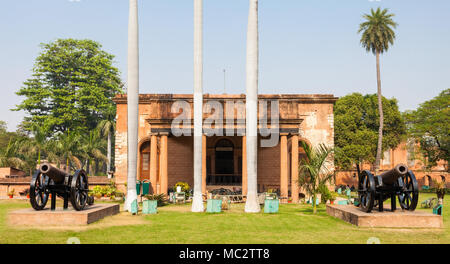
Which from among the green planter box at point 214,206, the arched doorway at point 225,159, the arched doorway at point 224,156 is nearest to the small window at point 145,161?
the arched doorway at point 225,159

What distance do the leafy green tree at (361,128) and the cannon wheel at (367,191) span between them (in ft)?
105

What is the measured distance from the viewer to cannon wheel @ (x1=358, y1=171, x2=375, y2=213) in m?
14.2

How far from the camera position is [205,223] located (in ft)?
50.4

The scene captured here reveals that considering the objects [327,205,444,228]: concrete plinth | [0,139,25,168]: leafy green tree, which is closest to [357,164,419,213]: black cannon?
[327,205,444,228]: concrete plinth

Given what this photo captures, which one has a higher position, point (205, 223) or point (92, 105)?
point (92, 105)

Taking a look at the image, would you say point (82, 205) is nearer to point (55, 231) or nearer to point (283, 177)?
point (55, 231)

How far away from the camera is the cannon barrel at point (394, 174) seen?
44.8ft

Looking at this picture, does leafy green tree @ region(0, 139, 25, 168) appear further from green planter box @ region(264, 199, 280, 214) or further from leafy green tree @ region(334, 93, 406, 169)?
leafy green tree @ region(334, 93, 406, 169)

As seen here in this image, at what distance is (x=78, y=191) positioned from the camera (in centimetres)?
1544

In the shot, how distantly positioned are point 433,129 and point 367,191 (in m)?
35.9

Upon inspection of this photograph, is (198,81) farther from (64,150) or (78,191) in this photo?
(64,150)

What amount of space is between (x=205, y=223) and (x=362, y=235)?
17.4 feet
